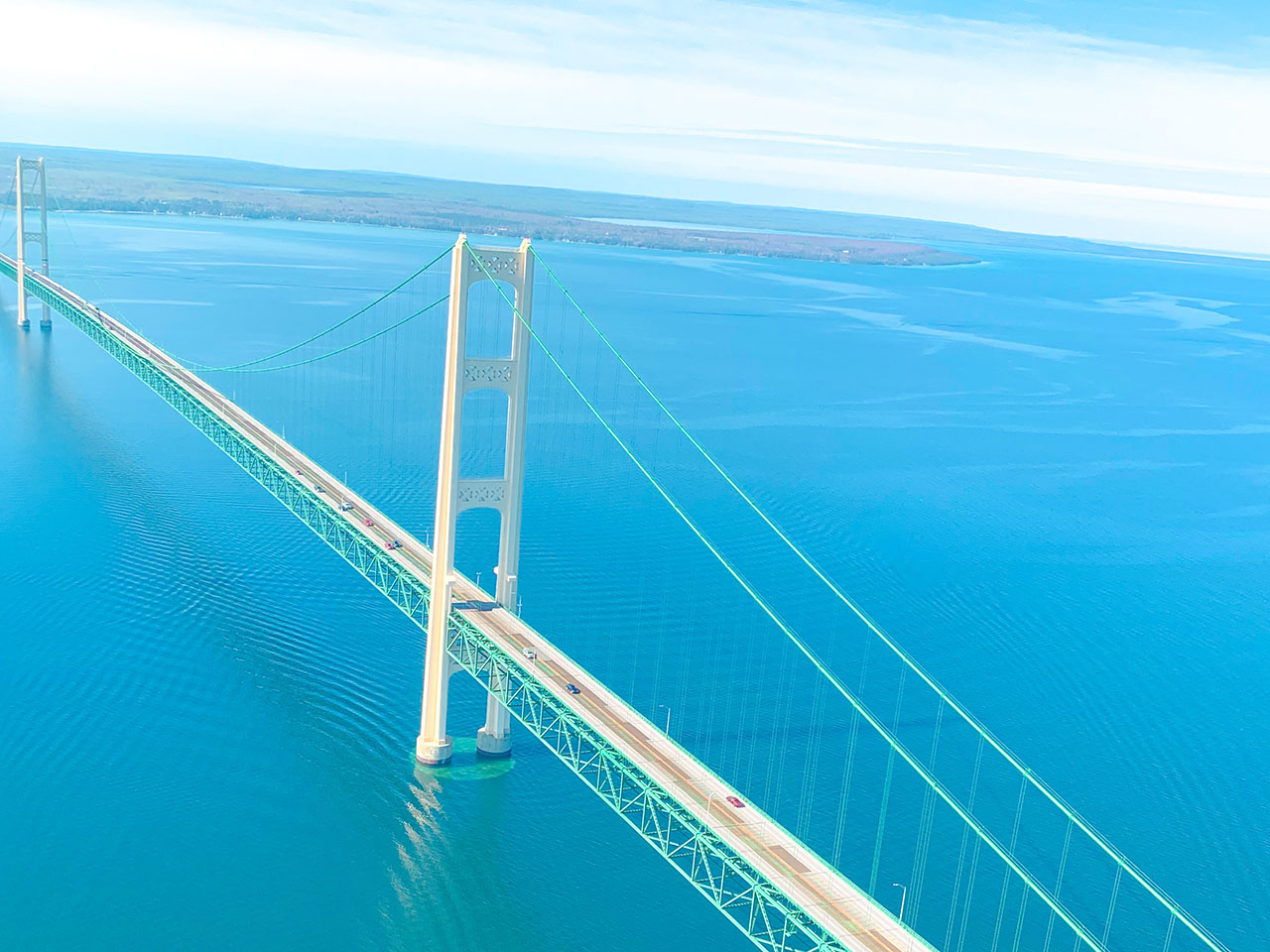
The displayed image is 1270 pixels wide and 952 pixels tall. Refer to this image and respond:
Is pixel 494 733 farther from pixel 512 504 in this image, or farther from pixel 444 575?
pixel 512 504

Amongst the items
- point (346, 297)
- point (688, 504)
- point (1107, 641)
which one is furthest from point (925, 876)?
point (346, 297)

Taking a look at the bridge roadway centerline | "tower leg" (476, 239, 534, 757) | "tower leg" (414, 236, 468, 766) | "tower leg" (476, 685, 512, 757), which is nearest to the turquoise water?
"tower leg" (476, 685, 512, 757)

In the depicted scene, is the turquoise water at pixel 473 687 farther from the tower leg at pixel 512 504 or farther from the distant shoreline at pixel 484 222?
the distant shoreline at pixel 484 222

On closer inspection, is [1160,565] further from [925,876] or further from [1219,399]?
[1219,399]

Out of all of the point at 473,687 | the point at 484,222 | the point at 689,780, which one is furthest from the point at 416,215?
the point at 689,780

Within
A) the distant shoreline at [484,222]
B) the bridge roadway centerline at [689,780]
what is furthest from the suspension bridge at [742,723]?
the distant shoreline at [484,222]

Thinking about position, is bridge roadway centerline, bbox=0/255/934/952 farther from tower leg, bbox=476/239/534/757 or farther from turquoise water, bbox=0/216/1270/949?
turquoise water, bbox=0/216/1270/949
